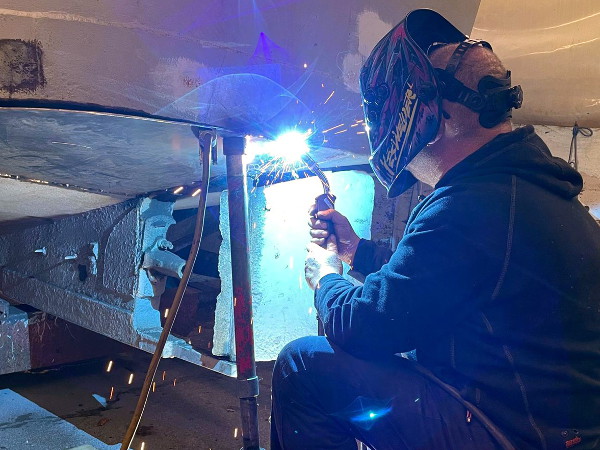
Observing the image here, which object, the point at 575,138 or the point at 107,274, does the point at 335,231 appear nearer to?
the point at 107,274

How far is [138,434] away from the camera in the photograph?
3494 mm

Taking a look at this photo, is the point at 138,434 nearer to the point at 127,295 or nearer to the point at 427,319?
the point at 127,295

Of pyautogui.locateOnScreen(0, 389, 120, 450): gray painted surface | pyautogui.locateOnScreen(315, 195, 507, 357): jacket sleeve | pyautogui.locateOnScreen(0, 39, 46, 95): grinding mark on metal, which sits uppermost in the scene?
pyautogui.locateOnScreen(0, 39, 46, 95): grinding mark on metal

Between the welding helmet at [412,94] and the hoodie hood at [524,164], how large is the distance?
17 centimetres

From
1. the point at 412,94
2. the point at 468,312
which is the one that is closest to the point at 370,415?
the point at 468,312

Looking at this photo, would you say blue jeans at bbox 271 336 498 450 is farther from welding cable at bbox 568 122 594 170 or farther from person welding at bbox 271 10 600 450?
welding cable at bbox 568 122 594 170

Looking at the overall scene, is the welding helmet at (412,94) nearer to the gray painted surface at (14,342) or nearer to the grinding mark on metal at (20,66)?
the grinding mark on metal at (20,66)

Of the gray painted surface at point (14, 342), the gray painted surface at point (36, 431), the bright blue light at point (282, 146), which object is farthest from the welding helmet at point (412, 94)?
the gray painted surface at point (14, 342)

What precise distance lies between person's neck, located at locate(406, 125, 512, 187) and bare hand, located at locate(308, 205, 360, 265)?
465mm

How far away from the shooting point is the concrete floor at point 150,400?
3479 millimetres

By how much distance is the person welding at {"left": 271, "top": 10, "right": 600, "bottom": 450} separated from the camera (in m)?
1.45

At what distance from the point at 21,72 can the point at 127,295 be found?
2.22 metres

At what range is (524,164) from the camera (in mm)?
1532

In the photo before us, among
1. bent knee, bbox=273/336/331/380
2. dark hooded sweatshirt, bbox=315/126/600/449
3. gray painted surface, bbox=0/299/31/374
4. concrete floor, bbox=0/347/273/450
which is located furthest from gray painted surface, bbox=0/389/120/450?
dark hooded sweatshirt, bbox=315/126/600/449
